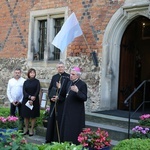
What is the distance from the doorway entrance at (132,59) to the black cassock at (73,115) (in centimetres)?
320

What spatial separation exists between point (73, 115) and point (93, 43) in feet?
11.3

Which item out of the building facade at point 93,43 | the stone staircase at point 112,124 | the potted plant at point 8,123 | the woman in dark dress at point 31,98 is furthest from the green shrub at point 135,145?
the building facade at point 93,43

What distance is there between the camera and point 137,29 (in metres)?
10.4

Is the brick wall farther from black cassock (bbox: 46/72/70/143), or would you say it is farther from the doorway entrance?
black cassock (bbox: 46/72/70/143)

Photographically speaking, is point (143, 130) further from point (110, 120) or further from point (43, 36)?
point (43, 36)

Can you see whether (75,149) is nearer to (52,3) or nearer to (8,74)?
(52,3)

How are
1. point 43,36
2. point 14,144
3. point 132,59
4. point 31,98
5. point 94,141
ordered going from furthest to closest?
point 43,36, point 132,59, point 31,98, point 94,141, point 14,144

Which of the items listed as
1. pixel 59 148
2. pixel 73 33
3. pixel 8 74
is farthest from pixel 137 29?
pixel 59 148

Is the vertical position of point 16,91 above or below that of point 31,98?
above

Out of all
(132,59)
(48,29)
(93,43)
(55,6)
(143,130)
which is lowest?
(143,130)

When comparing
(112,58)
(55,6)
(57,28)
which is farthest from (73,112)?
(55,6)

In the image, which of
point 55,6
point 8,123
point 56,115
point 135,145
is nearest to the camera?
point 135,145

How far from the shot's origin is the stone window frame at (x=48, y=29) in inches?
414

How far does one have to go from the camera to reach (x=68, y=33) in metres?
9.28
